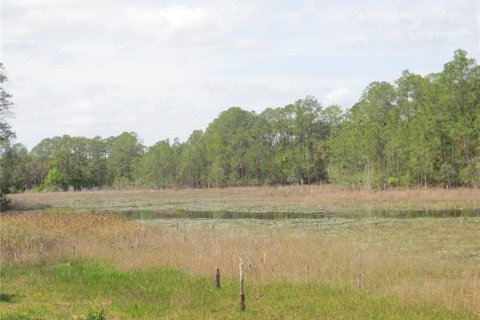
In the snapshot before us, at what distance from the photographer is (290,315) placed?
37.6 ft

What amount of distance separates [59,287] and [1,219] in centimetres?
1315

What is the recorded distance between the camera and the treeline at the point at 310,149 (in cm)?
5728

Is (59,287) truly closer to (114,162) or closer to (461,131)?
(461,131)

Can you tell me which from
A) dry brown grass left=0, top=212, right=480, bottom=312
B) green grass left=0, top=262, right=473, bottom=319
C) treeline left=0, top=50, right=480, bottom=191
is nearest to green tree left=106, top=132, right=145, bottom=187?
treeline left=0, top=50, right=480, bottom=191

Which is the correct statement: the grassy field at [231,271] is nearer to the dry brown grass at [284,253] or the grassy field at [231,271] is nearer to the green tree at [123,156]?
the dry brown grass at [284,253]

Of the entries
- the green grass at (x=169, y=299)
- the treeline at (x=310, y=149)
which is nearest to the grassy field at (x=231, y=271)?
the green grass at (x=169, y=299)

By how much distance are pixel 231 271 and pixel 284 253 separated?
9.25 ft

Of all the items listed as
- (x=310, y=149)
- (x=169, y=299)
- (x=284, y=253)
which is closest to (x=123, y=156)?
(x=310, y=149)

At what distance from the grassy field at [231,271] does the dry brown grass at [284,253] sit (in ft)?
0.14

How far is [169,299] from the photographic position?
517 inches

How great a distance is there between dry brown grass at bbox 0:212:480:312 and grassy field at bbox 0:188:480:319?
4cm

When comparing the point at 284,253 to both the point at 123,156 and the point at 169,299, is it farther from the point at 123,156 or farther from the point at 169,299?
the point at 123,156

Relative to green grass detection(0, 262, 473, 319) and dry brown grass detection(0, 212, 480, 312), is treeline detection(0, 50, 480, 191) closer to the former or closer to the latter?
dry brown grass detection(0, 212, 480, 312)

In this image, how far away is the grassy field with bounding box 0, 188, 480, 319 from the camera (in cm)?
1202
